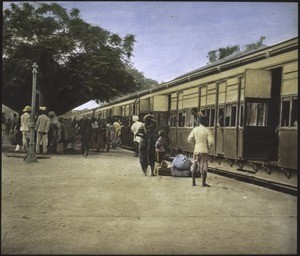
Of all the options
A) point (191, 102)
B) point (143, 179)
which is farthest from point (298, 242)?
point (191, 102)

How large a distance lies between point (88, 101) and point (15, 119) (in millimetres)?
914

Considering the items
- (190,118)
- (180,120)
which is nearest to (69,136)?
(190,118)

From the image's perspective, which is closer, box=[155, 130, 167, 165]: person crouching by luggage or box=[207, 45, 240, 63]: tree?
box=[207, 45, 240, 63]: tree

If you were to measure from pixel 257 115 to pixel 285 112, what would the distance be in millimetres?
1144

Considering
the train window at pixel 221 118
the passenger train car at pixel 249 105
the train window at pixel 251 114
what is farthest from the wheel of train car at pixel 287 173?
the train window at pixel 221 118

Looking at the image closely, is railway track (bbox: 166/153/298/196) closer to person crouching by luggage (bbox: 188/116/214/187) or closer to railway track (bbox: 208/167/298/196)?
railway track (bbox: 208/167/298/196)

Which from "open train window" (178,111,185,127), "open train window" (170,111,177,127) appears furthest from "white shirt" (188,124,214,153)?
"open train window" (170,111,177,127)

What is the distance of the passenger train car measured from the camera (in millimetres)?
7449

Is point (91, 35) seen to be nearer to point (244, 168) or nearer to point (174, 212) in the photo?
point (174, 212)

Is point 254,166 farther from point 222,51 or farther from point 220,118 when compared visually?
point 222,51

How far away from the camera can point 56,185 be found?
247 inches

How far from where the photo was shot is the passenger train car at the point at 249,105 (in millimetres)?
7449

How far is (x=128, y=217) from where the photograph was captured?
4.84 m

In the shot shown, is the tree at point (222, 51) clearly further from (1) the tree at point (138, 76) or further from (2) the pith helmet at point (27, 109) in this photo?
(2) the pith helmet at point (27, 109)
